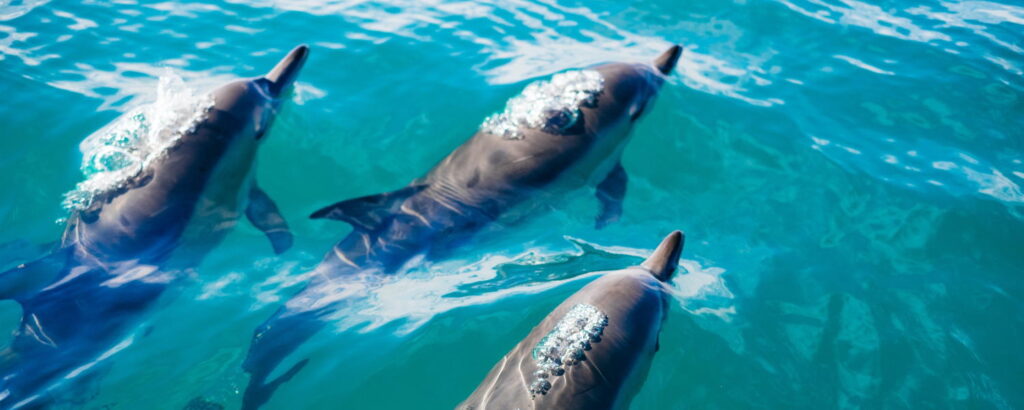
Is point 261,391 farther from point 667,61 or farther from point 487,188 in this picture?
point 667,61

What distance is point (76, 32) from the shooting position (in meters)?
8.75

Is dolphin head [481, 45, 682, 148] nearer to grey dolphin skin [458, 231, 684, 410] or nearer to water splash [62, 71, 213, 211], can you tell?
grey dolphin skin [458, 231, 684, 410]

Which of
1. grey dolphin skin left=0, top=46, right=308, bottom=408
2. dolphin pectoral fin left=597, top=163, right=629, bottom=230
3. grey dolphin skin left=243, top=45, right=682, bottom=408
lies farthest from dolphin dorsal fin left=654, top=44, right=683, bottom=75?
grey dolphin skin left=0, top=46, right=308, bottom=408

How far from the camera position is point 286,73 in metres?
6.44

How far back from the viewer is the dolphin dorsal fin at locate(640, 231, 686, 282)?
15.7 feet

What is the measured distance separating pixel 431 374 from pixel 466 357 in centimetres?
25

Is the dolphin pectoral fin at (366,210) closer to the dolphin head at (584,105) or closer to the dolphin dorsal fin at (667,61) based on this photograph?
the dolphin head at (584,105)

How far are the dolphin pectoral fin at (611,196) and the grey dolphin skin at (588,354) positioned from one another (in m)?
1.59

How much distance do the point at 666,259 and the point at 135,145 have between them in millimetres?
4193

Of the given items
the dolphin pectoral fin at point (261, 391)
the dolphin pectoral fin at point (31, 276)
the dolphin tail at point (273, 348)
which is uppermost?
the dolphin pectoral fin at point (31, 276)

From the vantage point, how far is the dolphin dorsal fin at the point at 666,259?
479 cm

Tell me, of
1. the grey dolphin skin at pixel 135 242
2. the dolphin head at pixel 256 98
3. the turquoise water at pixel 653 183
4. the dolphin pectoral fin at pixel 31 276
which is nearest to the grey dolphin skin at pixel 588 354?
the turquoise water at pixel 653 183

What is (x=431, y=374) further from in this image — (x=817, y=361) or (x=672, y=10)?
(x=672, y=10)

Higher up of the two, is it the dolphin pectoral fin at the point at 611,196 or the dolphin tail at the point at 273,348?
the dolphin pectoral fin at the point at 611,196
